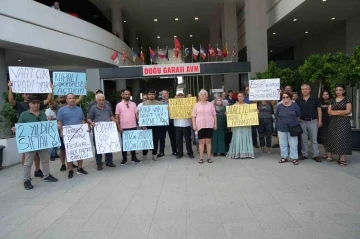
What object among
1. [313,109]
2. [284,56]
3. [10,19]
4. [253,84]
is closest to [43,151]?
[253,84]

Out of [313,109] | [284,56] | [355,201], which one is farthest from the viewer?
[284,56]

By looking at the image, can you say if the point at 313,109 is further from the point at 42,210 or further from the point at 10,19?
the point at 10,19

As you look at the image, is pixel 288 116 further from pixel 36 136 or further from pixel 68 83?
pixel 36 136

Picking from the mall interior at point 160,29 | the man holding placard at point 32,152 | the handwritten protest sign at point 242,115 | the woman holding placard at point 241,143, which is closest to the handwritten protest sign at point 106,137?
the man holding placard at point 32,152

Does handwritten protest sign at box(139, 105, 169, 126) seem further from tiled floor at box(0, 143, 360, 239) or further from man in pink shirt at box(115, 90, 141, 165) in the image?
tiled floor at box(0, 143, 360, 239)

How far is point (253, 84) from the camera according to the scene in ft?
26.4

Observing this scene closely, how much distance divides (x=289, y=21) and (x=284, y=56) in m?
15.0

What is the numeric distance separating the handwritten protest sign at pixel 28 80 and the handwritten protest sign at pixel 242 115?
14.5 ft

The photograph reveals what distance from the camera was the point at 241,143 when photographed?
7598mm

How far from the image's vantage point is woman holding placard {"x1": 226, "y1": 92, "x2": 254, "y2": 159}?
7.50 metres

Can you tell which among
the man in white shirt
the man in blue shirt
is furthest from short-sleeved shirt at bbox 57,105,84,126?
the man in white shirt

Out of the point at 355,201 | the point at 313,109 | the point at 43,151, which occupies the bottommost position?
the point at 355,201

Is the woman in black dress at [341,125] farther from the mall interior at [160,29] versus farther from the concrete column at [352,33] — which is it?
the concrete column at [352,33]

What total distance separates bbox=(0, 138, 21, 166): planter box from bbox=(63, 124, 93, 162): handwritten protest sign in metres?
3.10
